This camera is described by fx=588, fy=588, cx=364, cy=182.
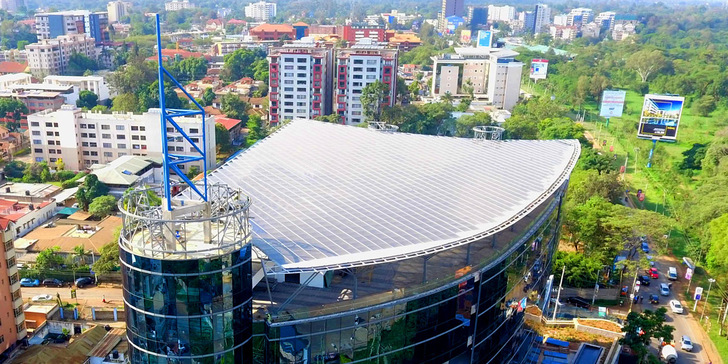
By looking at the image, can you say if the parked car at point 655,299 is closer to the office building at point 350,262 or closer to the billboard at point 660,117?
the office building at point 350,262

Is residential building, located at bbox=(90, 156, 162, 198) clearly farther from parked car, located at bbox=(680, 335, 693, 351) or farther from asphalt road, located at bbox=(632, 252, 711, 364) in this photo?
parked car, located at bbox=(680, 335, 693, 351)

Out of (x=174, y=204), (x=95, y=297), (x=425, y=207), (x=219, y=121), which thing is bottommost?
(x=95, y=297)

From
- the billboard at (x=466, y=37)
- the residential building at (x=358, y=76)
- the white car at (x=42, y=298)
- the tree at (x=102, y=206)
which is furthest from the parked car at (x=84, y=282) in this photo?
the billboard at (x=466, y=37)

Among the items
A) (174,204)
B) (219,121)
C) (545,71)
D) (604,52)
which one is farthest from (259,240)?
(604,52)

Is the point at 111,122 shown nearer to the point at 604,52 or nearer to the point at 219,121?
the point at 219,121

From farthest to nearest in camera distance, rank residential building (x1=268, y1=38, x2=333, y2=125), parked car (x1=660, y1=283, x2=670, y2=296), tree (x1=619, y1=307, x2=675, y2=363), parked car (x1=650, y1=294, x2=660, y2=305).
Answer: residential building (x1=268, y1=38, x2=333, y2=125) < parked car (x1=660, y1=283, x2=670, y2=296) < parked car (x1=650, y1=294, x2=660, y2=305) < tree (x1=619, y1=307, x2=675, y2=363)

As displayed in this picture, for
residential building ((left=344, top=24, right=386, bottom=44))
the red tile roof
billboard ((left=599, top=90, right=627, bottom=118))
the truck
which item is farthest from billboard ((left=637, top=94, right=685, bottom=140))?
the red tile roof

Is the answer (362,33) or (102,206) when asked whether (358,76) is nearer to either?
(102,206)
